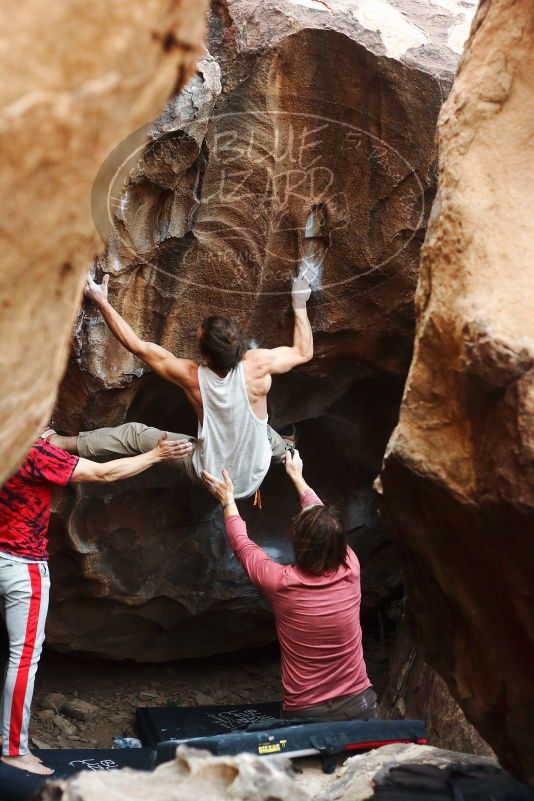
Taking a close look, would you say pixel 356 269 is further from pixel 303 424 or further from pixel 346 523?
pixel 346 523

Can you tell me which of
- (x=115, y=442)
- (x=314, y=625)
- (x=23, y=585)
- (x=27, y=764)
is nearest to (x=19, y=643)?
(x=23, y=585)

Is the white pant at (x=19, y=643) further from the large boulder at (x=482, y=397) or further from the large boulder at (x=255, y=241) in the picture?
the large boulder at (x=482, y=397)

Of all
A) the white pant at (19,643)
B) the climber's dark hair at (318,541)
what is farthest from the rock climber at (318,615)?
the white pant at (19,643)

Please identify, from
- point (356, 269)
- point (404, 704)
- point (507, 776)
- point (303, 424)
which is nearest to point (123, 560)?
point (303, 424)

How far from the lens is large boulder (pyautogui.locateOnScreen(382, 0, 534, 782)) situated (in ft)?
6.53

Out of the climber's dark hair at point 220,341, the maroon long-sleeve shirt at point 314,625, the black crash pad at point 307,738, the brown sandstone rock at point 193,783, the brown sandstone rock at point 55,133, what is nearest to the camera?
the brown sandstone rock at point 55,133

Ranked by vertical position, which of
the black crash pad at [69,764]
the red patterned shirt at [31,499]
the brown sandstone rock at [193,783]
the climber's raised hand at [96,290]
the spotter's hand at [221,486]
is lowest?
the black crash pad at [69,764]

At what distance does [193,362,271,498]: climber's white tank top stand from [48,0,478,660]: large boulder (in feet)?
1.67

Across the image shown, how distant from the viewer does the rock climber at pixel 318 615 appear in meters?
3.41

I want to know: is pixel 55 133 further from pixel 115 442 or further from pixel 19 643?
pixel 115 442

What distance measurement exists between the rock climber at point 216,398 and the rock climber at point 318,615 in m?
0.43

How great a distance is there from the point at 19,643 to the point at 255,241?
1949 millimetres

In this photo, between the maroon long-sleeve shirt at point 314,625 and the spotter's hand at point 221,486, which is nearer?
the maroon long-sleeve shirt at point 314,625

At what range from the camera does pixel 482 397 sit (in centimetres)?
203
